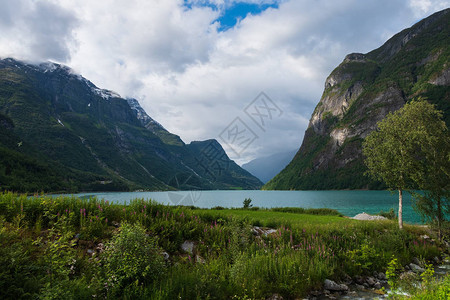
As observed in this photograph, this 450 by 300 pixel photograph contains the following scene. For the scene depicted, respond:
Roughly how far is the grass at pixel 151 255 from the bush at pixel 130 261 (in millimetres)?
27

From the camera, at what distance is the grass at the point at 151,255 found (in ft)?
17.4

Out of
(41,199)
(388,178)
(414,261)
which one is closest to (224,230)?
(41,199)

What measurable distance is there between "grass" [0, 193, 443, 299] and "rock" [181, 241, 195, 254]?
0.17 metres

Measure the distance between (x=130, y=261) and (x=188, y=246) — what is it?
3592 millimetres

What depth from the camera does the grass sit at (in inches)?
209

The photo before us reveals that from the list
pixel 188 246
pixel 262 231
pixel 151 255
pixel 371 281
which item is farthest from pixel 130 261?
pixel 371 281

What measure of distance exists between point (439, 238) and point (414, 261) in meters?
5.36

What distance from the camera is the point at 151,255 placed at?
6809 mm

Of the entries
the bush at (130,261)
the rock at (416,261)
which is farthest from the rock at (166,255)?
the rock at (416,261)

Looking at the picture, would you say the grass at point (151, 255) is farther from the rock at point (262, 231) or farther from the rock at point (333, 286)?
the rock at point (262, 231)

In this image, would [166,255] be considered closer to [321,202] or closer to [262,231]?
[262,231]

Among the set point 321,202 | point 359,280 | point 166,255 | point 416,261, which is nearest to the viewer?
point 166,255

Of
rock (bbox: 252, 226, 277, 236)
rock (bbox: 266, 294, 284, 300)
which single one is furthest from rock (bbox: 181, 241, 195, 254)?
rock (bbox: 252, 226, 277, 236)

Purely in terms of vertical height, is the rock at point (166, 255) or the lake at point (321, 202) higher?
the rock at point (166, 255)
